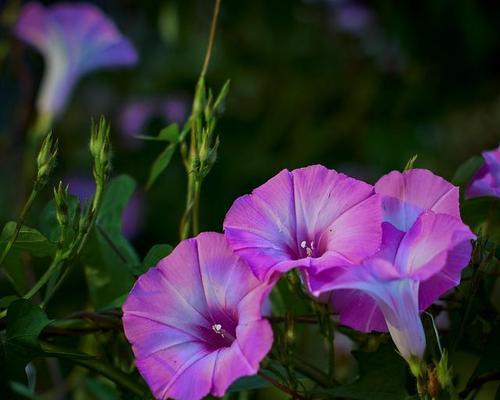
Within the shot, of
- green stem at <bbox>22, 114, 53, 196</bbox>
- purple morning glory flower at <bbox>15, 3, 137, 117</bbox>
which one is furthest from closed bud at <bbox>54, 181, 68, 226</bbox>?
purple morning glory flower at <bbox>15, 3, 137, 117</bbox>

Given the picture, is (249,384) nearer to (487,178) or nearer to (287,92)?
(487,178)

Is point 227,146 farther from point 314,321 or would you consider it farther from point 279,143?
point 314,321

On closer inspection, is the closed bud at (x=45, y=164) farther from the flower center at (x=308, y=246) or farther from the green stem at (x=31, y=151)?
the green stem at (x=31, y=151)

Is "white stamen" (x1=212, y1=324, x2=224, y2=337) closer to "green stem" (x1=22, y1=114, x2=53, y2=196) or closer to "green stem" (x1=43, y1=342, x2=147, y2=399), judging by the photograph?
"green stem" (x1=43, y1=342, x2=147, y2=399)

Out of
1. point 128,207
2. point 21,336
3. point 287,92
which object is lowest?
point 128,207

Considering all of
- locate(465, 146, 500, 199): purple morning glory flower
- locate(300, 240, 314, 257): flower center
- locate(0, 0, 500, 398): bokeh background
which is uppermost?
locate(465, 146, 500, 199): purple morning glory flower

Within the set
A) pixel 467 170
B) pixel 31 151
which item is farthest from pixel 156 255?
pixel 31 151

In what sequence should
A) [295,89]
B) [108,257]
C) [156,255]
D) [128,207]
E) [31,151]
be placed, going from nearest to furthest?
[156,255], [108,257], [31,151], [295,89], [128,207]

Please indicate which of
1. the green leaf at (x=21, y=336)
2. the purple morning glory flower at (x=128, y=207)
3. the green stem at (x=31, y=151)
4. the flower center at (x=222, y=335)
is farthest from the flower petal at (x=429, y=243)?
the purple morning glory flower at (x=128, y=207)
